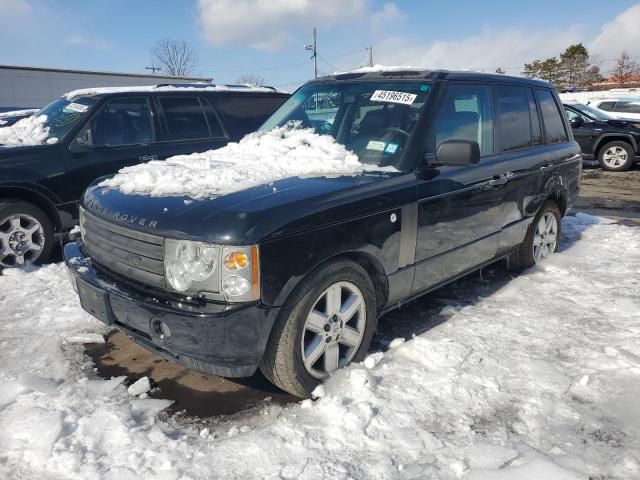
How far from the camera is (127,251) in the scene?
9.10 feet

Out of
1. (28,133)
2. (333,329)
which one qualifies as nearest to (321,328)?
(333,329)

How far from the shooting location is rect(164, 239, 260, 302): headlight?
2410mm

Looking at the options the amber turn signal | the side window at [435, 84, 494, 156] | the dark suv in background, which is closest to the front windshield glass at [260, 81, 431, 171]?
the side window at [435, 84, 494, 156]

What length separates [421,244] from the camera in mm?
3398

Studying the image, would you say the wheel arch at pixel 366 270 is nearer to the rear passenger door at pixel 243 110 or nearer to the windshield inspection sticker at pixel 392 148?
the windshield inspection sticker at pixel 392 148

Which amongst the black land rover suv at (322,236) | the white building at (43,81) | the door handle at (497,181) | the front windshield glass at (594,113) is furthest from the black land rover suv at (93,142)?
the white building at (43,81)

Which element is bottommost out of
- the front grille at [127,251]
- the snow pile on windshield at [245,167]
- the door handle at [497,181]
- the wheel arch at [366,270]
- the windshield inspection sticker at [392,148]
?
the wheel arch at [366,270]

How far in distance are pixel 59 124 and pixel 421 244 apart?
14.4 feet

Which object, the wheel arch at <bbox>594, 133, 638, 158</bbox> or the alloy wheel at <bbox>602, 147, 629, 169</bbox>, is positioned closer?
the wheel arch at <bbox>594, 133, 638, 158</bbox>

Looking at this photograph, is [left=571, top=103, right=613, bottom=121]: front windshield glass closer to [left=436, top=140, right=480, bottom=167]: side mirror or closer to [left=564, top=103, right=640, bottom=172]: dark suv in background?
[left=564, top=103, right=640, bottom=172]: dark suv in background

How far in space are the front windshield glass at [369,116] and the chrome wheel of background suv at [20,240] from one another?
2885 millimetres

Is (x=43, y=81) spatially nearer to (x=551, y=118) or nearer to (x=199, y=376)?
(x=551, y=118)

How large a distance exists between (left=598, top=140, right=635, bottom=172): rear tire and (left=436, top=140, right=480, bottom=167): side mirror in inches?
466

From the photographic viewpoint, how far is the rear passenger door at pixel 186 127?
596 cm
